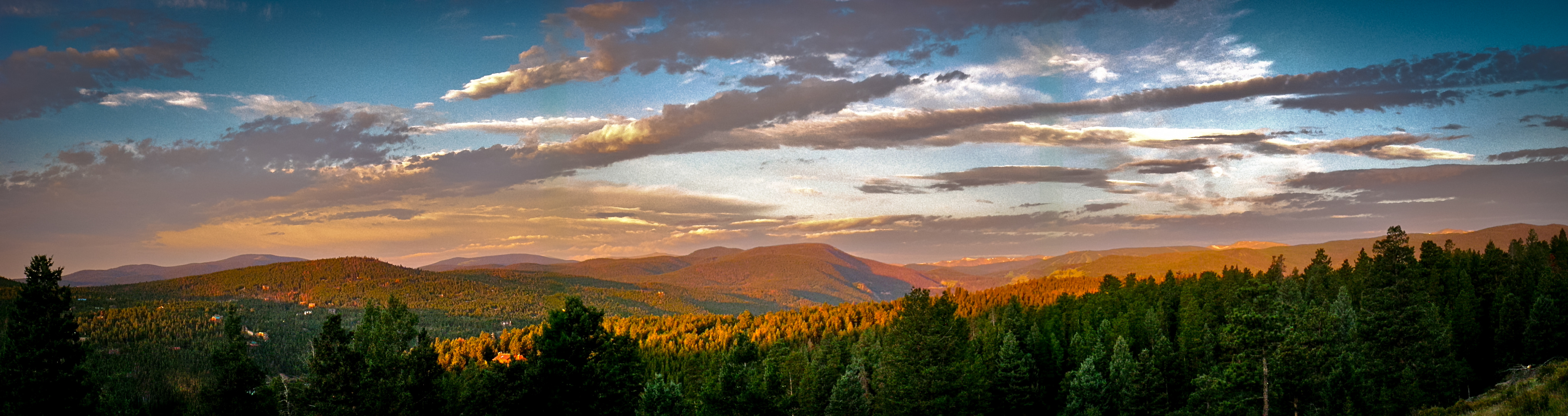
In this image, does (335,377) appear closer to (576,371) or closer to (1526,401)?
(576,371)

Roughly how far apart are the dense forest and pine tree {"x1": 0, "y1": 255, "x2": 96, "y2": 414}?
0.10 meters

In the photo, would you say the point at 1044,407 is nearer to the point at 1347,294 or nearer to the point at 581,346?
the point at 1347,294

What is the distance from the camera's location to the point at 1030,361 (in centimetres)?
7056

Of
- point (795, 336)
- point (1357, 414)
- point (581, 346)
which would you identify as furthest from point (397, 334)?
point (795, 336)

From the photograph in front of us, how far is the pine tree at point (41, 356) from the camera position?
41.1m

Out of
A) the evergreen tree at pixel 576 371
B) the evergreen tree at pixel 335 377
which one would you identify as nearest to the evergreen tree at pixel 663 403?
the evergreen tree at pixel 576 371

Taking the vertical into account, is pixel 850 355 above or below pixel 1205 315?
below

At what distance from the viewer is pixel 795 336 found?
17162cm

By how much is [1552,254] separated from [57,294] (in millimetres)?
156592

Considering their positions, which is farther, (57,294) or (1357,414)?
(1357,414)

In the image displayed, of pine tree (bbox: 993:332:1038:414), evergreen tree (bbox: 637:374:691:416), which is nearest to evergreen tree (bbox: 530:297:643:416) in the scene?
evergreen tree (bbox: 637:374:691:416)

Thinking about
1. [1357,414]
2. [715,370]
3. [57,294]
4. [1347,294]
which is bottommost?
[715,370]

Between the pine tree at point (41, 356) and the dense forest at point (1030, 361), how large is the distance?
97 mm

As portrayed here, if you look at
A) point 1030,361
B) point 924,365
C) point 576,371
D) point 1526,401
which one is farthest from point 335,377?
point 1030,361
